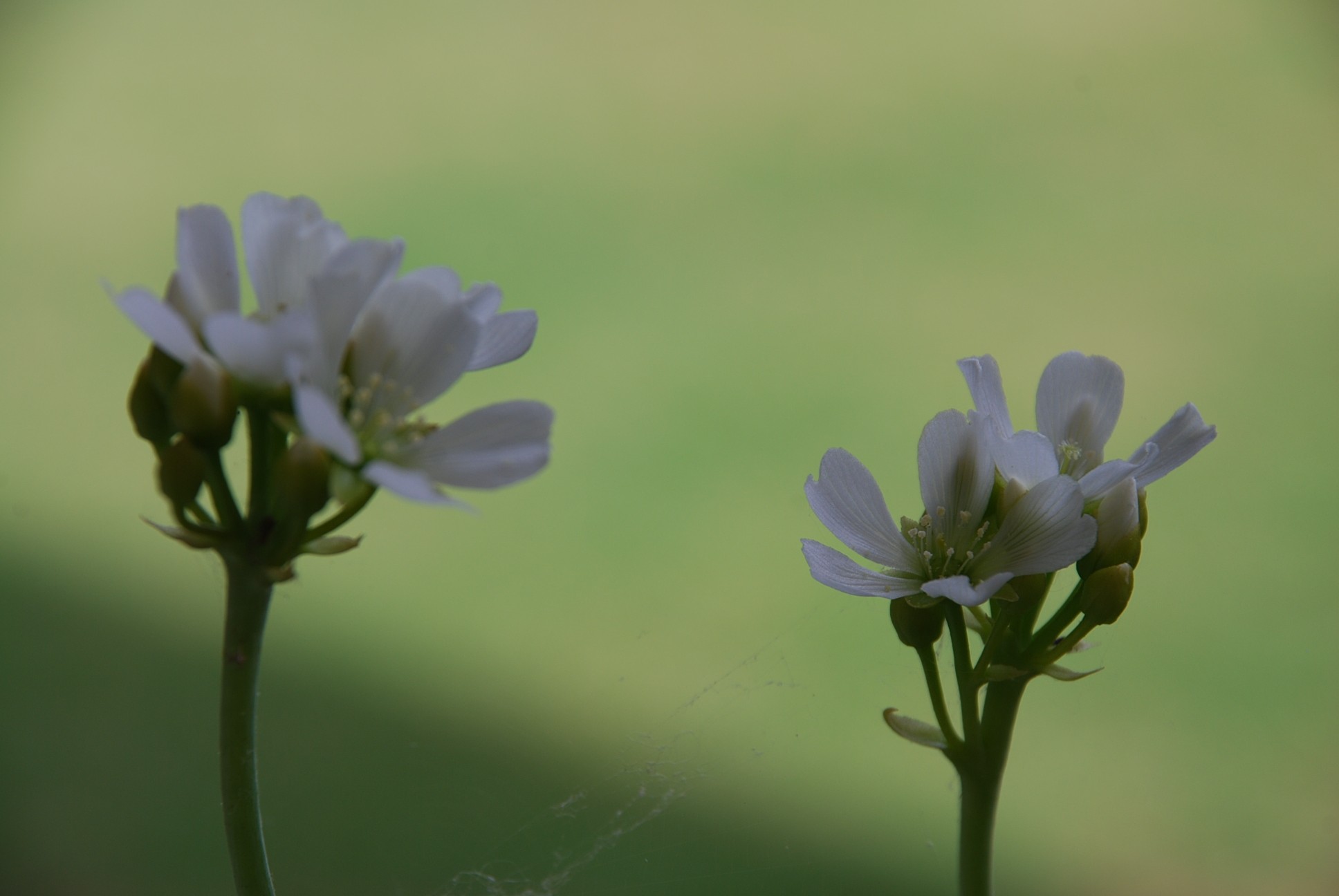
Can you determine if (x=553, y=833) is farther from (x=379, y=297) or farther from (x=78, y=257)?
(x=78, y=257)

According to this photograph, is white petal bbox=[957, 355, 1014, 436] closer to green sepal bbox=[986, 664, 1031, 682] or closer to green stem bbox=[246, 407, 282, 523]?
green sepal bbox=[986, 664, 1031, 682]

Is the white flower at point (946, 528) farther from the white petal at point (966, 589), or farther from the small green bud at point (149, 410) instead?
the small green bud at point (149, 410)

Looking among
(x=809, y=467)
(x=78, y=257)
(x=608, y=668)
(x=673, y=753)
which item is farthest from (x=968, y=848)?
(x=78, y=257)

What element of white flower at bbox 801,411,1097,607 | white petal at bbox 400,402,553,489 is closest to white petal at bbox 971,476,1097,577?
white flower at bbox 801,411,1097,607

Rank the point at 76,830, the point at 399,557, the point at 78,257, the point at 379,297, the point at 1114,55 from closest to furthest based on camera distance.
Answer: the point at 379,297 → the point at 76,830 → the point at 399,557 → the point at 78,257 → the point at 1114,55

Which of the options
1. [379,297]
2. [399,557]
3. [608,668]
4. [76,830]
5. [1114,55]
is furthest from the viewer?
[1114,55]

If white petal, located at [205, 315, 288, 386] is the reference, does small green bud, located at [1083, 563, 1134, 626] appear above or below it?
below

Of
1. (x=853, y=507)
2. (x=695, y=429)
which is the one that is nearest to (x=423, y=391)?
(x=853, y=507)

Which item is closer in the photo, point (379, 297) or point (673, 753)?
point (379, 297)
